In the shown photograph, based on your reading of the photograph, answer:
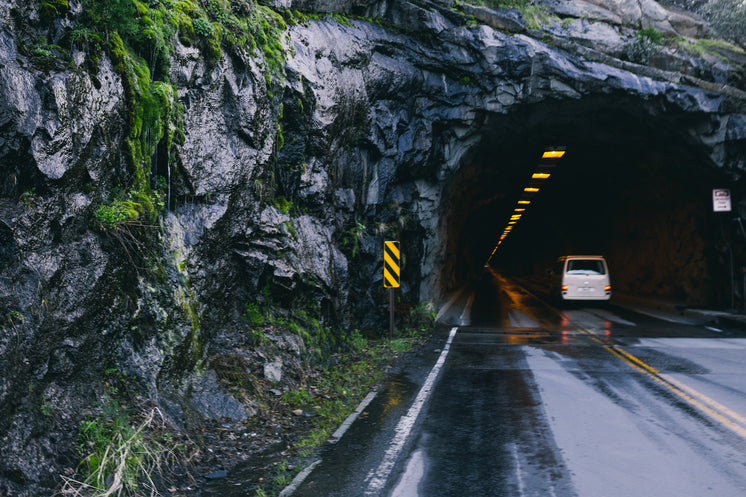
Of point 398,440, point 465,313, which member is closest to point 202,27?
point 398,440

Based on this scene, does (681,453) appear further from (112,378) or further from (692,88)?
(692,88)

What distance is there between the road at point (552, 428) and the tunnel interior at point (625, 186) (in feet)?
34.3

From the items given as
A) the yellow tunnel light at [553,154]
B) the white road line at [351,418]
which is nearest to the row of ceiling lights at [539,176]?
the yellow tunnel light at [553,154]

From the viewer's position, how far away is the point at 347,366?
33.1 feet

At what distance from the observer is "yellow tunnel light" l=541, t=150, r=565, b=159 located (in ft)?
78.2

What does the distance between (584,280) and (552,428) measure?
52.7 feet

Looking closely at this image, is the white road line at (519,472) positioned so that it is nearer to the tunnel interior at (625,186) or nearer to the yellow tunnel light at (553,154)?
the tunnel interior at (625,186)

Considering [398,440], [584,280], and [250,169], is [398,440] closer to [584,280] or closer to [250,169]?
[250,169]

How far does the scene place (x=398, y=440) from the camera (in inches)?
230

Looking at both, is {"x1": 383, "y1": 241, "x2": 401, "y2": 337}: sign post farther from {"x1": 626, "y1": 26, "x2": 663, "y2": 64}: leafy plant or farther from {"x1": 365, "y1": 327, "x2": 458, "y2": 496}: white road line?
{"x1": 626, "y1": 26, "x2": 663, "y2": 64}: leafy plant

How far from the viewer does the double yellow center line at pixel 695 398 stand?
600cm

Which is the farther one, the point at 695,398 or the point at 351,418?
the point at 695,398

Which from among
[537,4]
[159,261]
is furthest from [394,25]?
[159,261]

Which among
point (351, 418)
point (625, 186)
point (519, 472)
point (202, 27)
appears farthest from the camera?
point (625, 186)
